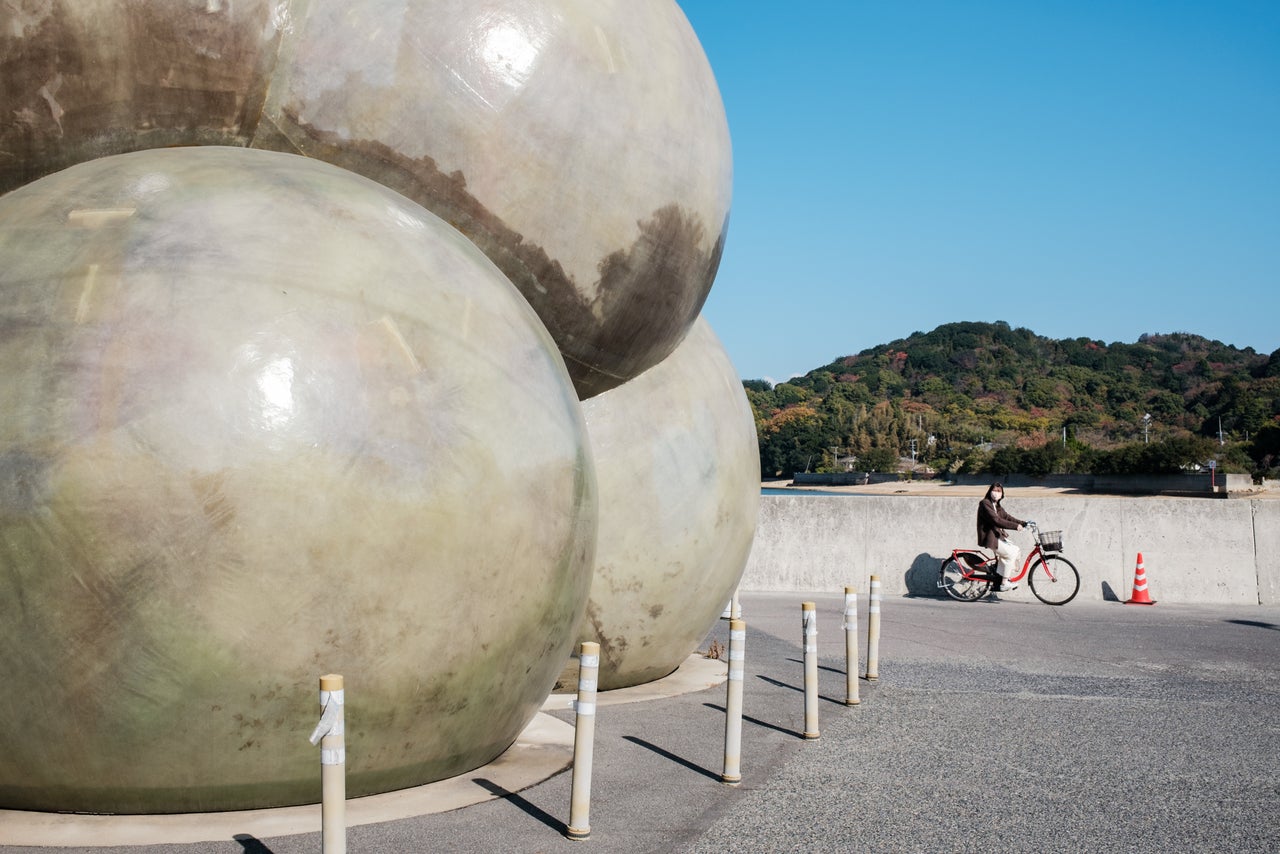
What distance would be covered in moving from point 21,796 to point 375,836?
153 cm

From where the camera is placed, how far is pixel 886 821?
5.35 meters

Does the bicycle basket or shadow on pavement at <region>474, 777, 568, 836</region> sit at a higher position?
the bicycle basket

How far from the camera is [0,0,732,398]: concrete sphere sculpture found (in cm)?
571

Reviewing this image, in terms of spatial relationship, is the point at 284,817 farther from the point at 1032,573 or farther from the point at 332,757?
the point at 1032,573

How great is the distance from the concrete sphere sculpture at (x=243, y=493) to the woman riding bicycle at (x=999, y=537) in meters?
12.0

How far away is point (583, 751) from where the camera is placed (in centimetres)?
501

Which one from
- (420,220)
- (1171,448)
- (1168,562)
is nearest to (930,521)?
(1168,562)

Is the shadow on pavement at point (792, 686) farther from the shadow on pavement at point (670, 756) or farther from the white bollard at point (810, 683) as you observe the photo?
the shadow on pavement at point (670, 756)

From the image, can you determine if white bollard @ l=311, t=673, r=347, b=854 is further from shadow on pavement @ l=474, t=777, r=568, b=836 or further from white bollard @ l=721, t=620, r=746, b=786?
white bollard @ l=721, t=620, r=746, b=786

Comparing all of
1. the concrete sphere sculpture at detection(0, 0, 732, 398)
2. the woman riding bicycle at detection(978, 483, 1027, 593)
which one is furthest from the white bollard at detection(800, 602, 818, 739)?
the woman riding bicycle at detection(978, 483, 1027, 593)

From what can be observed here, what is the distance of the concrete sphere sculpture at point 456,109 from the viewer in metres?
5.71

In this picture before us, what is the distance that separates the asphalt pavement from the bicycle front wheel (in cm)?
474

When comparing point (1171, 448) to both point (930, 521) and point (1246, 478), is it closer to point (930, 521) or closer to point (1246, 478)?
point (1246, 478)

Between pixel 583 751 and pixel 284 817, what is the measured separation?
134 centimetres
